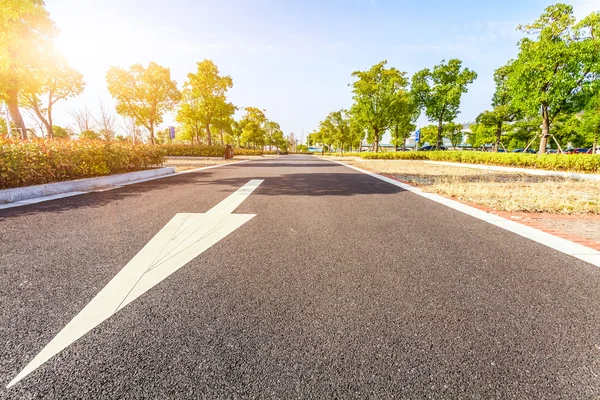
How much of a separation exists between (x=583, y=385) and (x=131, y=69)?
33080mm

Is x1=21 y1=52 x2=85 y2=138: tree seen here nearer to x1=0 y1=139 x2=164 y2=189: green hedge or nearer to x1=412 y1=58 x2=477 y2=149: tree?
x1=0 y1=139 x2=164 y2=189: green hedge

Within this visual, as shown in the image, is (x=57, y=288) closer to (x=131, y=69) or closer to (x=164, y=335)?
(x=164, y=335)

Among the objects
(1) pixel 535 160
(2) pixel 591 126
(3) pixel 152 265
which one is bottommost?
(3) pixel 152 265

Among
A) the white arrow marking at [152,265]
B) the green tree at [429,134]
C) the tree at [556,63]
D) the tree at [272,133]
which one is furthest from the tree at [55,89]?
the green tree at [429,134]

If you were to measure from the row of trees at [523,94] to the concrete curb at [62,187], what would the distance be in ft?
67.8

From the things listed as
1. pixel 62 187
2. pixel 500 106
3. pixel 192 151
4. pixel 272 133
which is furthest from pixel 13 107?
pixel 272 133

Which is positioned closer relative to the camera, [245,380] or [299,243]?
[245,380]

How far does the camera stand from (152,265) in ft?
8.18

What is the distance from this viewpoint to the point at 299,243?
123 inches

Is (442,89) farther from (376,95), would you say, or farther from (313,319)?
(313,319)

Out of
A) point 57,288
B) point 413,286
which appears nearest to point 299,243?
point 413,286

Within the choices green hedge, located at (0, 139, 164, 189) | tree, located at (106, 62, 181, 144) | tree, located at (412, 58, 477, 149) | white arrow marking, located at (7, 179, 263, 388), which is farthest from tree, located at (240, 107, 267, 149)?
white arrow marking, located at (7, 179, 263, 388)

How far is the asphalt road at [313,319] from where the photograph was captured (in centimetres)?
124

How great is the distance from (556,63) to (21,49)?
26.7m
